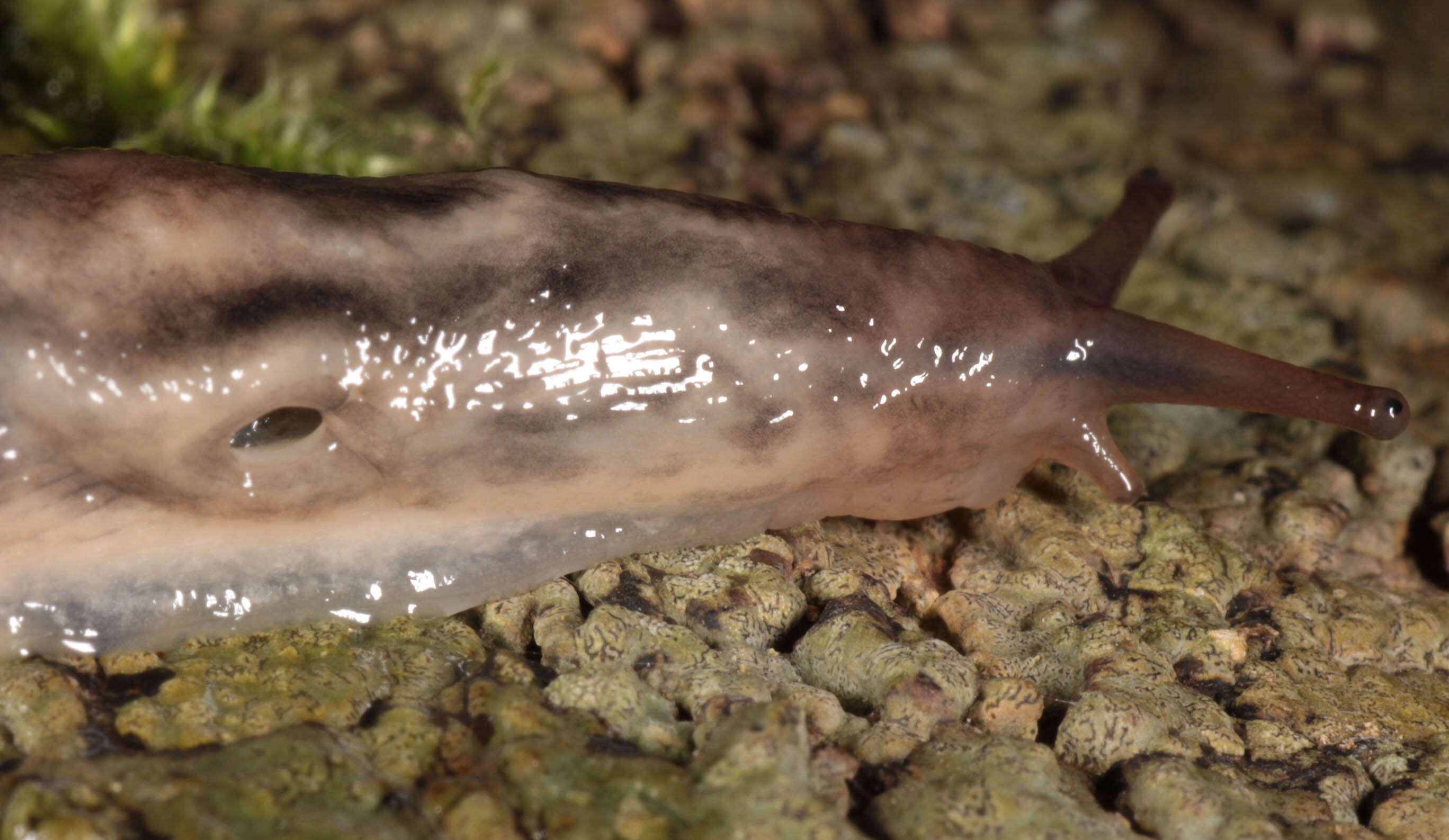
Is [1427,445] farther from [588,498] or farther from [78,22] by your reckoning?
[78,22]

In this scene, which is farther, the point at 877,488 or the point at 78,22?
the point at 78,22

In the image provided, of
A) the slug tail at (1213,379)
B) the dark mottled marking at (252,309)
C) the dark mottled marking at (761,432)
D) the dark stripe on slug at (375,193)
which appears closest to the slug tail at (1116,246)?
the slug tail at (1213,379)

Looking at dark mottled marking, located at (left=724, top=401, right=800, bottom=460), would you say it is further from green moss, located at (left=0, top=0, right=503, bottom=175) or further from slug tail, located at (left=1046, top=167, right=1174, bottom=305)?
green moss, located at (left=0, top=0, right=503, bottom=175)

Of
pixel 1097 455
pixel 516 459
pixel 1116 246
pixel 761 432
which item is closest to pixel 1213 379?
pixel 1097 455

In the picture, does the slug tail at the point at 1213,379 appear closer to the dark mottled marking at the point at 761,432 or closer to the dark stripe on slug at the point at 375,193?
the dark mottled marking at the point at 761,432

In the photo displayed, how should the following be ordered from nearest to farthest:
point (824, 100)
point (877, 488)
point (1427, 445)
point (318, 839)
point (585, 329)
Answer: point (318, 839) < point (585, 329) < point (877, 488) < point (1427, 445) < point (824, 100)

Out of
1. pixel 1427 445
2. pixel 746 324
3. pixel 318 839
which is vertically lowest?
pixel 318 839

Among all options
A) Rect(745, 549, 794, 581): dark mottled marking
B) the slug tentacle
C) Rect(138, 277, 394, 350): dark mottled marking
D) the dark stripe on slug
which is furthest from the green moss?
the slug tentacle

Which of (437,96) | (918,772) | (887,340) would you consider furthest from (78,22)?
(918,772)
